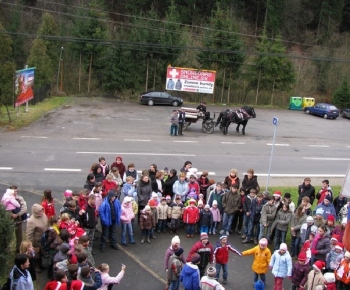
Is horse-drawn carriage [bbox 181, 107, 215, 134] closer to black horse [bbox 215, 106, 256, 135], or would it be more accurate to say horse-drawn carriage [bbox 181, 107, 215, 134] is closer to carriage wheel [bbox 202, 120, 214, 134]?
carriage wheel [bbox 202, 120, 214, 134]

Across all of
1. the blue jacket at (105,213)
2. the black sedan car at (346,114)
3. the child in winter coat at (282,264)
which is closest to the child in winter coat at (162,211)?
the blue jacket at (105,213)

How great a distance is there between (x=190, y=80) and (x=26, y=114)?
17977 mm

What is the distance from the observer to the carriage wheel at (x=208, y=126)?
2827 centimetres

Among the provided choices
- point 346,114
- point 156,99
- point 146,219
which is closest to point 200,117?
point 156,99

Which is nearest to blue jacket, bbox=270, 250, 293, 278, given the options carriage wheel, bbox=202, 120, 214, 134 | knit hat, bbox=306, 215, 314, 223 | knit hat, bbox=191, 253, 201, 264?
knit hat, bbox=306, 215, 314, 223

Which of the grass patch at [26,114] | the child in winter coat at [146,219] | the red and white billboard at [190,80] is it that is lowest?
the grass patch at [26,114]

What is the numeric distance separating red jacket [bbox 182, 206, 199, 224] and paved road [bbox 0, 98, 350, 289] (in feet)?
1.81

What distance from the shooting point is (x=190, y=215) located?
12.8 metres

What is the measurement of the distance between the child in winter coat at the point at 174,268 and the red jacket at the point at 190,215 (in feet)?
9.72

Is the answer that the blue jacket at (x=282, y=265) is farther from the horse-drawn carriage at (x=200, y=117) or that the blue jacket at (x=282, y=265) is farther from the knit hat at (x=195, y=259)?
the horse-drawn carriage at (x=200, y=117)

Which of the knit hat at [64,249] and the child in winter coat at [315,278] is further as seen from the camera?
the child in winter coat at [315,278]

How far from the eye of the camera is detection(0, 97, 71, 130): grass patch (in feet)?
92.8

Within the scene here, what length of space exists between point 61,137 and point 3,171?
718 cm

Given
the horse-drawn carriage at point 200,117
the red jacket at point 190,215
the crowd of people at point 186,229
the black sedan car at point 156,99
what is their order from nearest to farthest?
the crowd of people at point 186,229
the red jacket at point 190,215
the horse-drawn carriage at point 200,117
the black sedan car at point 156,99
